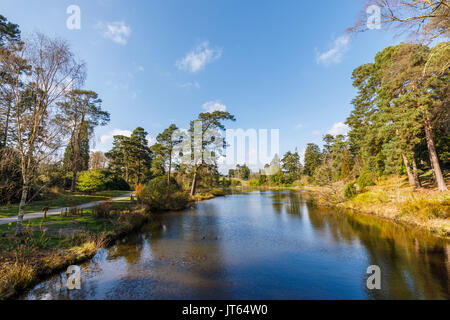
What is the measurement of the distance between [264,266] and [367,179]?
21669 millimetres

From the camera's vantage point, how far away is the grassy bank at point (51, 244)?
17.2 feet

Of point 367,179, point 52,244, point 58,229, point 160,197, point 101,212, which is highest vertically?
point 367,179

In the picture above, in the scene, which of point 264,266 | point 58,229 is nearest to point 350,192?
point 264,266

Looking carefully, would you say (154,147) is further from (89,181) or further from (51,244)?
(51,244)

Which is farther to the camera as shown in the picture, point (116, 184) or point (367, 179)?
point (116, 184)

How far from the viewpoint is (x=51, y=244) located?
7.34 metres

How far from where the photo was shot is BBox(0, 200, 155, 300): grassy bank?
5.25m

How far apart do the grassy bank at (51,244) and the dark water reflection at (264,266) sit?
44cm

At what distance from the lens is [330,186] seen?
2239 centimetres

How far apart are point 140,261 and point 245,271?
4083 mm

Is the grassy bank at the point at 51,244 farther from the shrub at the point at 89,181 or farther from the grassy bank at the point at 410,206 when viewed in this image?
the grassy bank at the point at 410,206

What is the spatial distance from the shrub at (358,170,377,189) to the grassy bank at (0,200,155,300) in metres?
23.6
